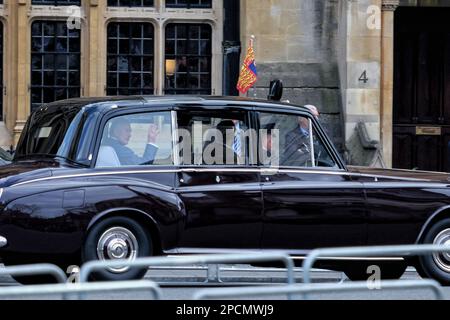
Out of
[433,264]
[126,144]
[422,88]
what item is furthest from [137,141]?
[422,88]

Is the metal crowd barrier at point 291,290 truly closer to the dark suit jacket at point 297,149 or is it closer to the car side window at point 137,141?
the car side window at point 137,141

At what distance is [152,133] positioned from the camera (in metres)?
11.4

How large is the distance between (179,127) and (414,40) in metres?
15.4

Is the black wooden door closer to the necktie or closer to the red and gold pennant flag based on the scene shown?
the red and gold pennant flag

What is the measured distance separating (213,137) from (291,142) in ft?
2.51

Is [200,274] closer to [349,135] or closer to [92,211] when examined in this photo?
[92,211]

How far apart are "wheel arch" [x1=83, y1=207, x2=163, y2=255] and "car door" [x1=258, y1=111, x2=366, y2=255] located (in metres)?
1.02

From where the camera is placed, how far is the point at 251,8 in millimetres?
24188

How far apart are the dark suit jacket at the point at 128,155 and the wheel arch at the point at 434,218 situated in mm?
2654

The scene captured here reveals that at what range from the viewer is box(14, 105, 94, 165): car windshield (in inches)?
441

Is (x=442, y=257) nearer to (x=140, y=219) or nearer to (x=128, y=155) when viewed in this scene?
(x=140, y=219)

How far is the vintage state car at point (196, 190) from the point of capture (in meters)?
10.5

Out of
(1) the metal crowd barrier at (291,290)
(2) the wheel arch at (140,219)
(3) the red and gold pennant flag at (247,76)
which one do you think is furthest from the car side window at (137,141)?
(3) the red and gold pennant flag at (247,76)
